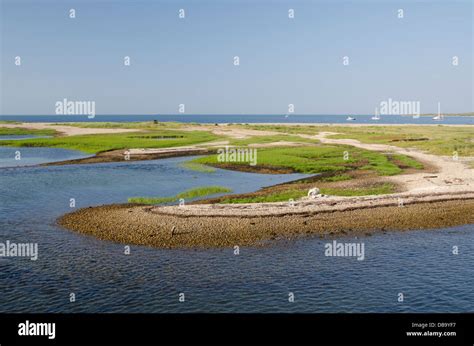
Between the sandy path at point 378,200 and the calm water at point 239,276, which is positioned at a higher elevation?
the sandy path at point 378,200

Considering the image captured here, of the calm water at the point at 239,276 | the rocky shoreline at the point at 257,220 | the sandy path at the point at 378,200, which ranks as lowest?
the calm water at the point at 239,276

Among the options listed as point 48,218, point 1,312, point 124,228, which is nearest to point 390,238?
point 124,228

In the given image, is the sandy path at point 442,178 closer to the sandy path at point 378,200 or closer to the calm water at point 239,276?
the sandy path at point 378,200

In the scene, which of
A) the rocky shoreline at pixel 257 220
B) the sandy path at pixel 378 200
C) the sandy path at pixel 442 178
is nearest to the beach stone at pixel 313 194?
the sandy path at pixel 378 200

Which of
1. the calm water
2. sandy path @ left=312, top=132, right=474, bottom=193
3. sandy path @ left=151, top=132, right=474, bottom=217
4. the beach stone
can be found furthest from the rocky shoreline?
sandy path @ left=312, top=132, right=474, bottom=193

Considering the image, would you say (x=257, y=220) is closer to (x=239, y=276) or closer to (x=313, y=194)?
(x=313, y=194)

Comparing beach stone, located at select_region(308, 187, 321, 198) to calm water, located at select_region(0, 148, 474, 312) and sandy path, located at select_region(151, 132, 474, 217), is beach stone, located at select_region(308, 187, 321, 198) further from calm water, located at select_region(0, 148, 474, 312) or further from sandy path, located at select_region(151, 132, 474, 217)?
calm water, located at select_region(0, 148, 474, 312)

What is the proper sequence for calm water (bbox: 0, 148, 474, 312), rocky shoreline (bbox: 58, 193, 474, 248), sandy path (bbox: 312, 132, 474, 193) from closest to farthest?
calm water (bbox: 0, 148, 474, 312)
rocky shoreline (bbox: 58, 193, 474, 248)
sandy path (bbox: 312, 132, 474, 193)

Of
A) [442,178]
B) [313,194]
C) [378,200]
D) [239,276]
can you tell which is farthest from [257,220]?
[442,178]
